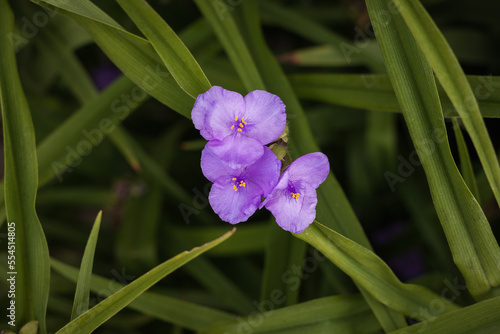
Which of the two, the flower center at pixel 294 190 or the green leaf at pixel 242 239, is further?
the green leaf at pixel 242 239

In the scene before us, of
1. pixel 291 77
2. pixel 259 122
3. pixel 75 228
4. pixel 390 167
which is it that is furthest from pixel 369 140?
pixel 75 228

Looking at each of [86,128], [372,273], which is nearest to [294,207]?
[372,273]

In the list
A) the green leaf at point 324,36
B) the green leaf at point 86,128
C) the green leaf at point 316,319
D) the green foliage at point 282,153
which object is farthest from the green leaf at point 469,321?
the green leaf at point 86,128

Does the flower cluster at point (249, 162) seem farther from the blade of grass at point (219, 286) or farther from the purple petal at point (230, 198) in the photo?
the blade of grass at point (219, 286)

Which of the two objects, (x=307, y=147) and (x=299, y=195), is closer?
(x=299, y=195)

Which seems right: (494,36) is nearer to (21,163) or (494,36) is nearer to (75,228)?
(21,163)

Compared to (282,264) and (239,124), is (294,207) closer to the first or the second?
(239,124)

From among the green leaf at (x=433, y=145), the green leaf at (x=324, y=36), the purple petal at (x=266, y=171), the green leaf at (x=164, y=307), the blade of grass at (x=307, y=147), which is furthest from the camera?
the green leaf at (x=324, y=36)
